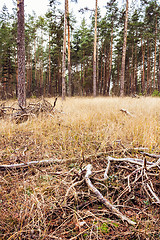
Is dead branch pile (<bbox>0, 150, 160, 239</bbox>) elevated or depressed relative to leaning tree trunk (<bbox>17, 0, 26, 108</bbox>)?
depressed

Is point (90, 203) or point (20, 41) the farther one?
point (20, 41)

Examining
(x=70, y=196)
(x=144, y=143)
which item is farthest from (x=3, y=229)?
(x=144, y=143)

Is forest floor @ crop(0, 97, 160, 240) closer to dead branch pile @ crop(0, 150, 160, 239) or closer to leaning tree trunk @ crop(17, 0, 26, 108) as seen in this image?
dead branch pile @ crop(0, 150, 160, 239)

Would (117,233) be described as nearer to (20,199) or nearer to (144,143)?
(20,199)

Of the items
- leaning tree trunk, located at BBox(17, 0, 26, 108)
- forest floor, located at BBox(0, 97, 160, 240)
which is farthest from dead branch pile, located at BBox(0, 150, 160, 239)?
leaning tree trunk, located at BBox(17, 0, 26, 108)

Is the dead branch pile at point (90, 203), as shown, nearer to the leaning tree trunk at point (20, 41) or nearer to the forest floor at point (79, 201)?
the forest floor at point (79, 201)

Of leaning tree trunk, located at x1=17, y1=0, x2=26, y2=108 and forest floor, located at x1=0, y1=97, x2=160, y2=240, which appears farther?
leaning tree trunk, located at x1=17, y1=0, x2=26, y2=108

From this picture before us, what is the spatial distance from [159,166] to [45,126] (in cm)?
275

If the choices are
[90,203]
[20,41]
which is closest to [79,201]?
[90,203]

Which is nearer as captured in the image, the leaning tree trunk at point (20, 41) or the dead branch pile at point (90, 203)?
the dead branch pile at point (90, 203)

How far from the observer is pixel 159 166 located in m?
1.61

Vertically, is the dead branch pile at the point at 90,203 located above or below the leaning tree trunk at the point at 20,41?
below

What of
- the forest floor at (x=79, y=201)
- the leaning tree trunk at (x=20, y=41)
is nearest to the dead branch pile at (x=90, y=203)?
the forest floor at (x=79, y=201)

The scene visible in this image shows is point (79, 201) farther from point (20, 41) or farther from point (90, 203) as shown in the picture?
point (20, 41)
